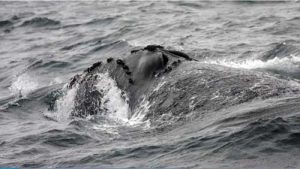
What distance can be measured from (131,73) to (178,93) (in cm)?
139

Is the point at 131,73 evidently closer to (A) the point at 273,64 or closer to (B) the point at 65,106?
(B) the point at 65,106

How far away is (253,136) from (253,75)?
6.39 feet

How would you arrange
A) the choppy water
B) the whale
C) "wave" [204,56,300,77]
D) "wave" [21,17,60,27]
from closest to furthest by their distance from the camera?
1. the choppy water
2. the whale
3. "wave" [204,56,300,77]
4. "wave" [21,17,60,27]

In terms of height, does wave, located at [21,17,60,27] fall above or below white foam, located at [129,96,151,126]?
above

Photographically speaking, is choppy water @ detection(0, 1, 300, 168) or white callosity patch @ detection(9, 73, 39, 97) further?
white callosity patch @ detection(9, 73, 39, 97)

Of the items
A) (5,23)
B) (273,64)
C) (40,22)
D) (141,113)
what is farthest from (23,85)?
(5,23)

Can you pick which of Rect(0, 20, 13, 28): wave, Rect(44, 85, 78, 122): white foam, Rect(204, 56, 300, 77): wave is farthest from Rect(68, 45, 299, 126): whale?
Rect(0, 20, 13, 28): wave

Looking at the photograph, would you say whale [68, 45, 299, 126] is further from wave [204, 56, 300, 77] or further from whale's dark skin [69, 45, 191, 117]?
wave [204, 56, 300, 77]

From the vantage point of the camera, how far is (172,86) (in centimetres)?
943

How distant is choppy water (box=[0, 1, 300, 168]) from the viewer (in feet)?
24.4

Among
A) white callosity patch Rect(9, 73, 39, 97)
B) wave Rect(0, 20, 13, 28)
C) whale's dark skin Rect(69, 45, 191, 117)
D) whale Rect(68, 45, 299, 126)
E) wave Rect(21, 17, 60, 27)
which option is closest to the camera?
whale Rect(68, 45, 299, 126)

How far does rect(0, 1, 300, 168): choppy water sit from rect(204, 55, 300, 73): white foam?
1.0 inches

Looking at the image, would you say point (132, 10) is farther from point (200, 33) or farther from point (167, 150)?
point (167, 150)

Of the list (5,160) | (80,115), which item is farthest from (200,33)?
(5,160)
